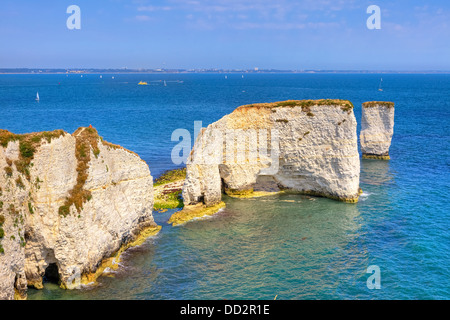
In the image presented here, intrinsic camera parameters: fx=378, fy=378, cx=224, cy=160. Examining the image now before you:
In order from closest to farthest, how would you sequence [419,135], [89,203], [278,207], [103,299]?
[103,299] → [89,203] → [278,207] → [419,135]

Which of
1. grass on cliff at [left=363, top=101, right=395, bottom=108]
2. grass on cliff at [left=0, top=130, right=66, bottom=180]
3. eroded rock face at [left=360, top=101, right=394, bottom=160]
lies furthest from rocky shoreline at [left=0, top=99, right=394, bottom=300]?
grass on cliff at [left=363, top=101, right=395, bottom=108]

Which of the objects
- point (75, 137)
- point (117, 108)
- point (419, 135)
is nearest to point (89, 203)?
point (75, 137)

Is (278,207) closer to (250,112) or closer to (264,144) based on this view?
(264,144)

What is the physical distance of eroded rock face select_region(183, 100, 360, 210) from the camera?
38.6 meters

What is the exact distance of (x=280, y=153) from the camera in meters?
41.0

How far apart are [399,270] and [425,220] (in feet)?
33.8

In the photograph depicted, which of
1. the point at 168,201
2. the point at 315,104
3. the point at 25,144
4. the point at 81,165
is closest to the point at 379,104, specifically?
the point at 315,104

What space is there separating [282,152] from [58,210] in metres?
24.4

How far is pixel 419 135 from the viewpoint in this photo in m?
73.3

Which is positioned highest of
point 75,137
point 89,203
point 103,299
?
point 75,137

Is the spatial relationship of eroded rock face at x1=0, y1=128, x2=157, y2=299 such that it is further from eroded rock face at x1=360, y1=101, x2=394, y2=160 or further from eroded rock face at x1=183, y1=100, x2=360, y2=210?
eroded rock face at x1=360, y1=101, x2=394, y2=160

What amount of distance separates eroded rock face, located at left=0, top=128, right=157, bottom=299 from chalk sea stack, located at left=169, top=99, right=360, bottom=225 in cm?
1169
